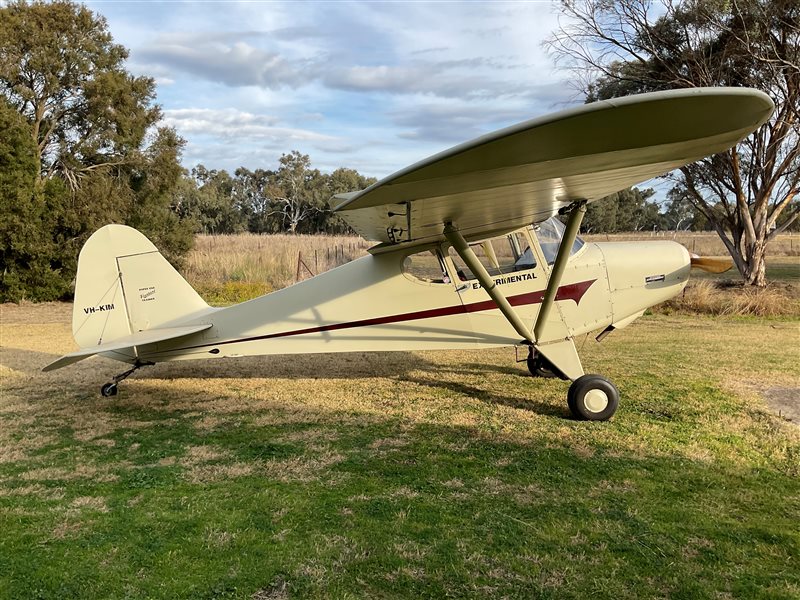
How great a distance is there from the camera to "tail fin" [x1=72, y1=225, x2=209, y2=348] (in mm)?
6152

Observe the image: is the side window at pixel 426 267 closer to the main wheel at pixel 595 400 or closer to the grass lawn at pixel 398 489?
the grass lawn at pixel 398 489

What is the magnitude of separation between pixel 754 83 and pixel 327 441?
1549 cm

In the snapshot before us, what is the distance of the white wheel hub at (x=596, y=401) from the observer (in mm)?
5324

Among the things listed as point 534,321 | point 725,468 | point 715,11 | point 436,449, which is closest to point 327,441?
point 436,449

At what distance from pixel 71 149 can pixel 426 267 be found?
17734 mm

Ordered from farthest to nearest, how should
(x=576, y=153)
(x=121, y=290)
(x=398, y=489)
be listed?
1. (x=121, y=290)
2. (x=398, y=489)
3. (x=576, y=153)

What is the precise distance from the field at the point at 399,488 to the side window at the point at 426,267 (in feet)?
4.73

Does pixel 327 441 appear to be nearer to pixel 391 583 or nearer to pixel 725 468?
pixel 391 583

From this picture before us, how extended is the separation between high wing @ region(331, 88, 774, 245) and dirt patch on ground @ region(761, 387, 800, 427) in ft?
10.0

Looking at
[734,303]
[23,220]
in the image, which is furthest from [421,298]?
[23,220]

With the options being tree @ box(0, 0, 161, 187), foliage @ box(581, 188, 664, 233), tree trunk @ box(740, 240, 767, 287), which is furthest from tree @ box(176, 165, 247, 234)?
tree trunk @ box(740, 240, 767, 287)

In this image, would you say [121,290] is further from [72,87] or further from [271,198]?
[271,198]

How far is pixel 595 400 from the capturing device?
5340 millimetres

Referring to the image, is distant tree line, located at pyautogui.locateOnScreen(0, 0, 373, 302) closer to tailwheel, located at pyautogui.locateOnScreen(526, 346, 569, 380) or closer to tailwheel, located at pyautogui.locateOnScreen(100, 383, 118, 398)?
tailwheel, located at pyautogui.locateOnScreen(100, 383, 118, 398)
